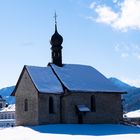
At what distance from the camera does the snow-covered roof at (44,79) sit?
47.7 m

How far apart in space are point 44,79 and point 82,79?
5.17 m

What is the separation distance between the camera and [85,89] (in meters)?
49.6

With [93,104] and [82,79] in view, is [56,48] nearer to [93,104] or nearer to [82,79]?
[82,79]

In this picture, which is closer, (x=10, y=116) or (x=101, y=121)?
(x=101, y=121)

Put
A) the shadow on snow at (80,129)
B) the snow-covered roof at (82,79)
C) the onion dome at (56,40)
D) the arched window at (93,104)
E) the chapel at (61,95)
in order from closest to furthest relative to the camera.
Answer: the shadow on snow at (80,129)
the chapel at (61,95)
the snow-covered roof at (82,79)
the arched window at (93,104)
the onion dome at (56,40)

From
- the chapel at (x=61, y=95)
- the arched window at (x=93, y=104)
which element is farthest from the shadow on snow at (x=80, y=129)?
the arched window at (x=93, y=104)

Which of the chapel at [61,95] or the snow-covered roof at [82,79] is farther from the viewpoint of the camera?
the snow-covered roof at [82,79]

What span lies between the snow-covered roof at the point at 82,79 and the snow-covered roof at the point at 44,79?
2.43 feet

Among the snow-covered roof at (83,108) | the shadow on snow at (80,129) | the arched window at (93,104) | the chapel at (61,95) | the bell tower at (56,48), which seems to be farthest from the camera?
the bell tower at (56,48)

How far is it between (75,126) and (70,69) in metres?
9.49

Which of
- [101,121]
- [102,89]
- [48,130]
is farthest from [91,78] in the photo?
[48,130]

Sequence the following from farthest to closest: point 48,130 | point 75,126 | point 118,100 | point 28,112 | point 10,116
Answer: point 10,116
point 118,100
point 28,112
point 75,126
point 48,130

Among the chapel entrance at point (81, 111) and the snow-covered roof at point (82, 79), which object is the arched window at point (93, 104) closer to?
the snow-covered roof at point (82, 79)

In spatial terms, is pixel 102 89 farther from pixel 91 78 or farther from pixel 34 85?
pixel 34 85
